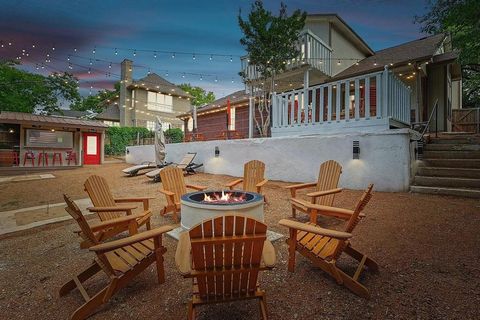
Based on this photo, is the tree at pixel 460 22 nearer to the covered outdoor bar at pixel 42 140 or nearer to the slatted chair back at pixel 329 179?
the slatted chair back at pixel 329 179

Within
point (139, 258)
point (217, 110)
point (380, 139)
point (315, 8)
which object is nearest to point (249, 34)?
point (315, 8)

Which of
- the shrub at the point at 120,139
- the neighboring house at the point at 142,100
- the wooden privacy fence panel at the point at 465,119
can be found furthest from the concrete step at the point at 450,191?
the neighboring house at the point at 142,100

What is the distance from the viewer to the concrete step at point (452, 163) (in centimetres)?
598

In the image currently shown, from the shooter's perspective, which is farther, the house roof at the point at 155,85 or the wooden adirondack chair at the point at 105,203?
the house roof at the point at 155,85

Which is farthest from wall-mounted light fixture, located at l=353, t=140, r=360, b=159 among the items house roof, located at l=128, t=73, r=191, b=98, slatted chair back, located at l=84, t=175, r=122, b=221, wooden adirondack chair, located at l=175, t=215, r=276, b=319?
house roof, located at l=128, t=73, r=191, b=98

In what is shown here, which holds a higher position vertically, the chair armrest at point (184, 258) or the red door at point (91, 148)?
the red door at point (91, 148)

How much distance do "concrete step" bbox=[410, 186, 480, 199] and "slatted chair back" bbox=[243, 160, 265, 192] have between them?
3.73 metres

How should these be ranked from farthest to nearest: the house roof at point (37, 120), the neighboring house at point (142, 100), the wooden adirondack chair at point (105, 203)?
the neighboring house at point (142, 100)
the house roof at point (37, 120)
the wooden adirondack chair at point (105, 203)

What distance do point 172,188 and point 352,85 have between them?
9.01 metres

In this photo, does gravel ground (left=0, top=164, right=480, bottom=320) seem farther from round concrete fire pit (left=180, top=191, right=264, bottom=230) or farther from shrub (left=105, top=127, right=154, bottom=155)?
shrub (left=105, top=127, right=154, bottom=155)

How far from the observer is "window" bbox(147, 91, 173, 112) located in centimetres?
2709

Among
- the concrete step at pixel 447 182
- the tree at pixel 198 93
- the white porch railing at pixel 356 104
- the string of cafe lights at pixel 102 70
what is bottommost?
the concrete step at pixel 447 182

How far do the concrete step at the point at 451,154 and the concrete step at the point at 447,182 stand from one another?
3.57 feet

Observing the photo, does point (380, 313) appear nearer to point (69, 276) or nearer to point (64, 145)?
point (69, 276)
